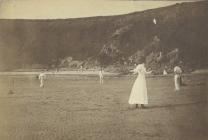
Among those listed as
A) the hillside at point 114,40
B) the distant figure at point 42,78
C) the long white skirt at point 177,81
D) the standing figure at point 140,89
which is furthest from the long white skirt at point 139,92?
the distant figure at point 42,78

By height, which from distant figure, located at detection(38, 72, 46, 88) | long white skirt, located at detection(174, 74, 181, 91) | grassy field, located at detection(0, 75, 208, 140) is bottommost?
grassy field, located at detection(0, 75, 208, 140)

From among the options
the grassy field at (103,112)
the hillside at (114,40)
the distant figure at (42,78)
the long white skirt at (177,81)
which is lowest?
the grassy field at (103,112)

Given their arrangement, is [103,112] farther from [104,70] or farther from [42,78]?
[42,78]

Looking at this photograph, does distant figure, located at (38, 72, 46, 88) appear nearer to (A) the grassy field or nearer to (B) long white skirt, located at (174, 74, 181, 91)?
(A) the grassy field

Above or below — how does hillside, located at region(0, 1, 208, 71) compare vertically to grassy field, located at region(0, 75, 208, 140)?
above

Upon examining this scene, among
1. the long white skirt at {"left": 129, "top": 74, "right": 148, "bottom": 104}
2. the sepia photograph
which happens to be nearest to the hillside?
Result: the sepia photograph

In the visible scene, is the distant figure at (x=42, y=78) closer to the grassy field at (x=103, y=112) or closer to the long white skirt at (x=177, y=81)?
the grassy field at (x=103, y=112)
